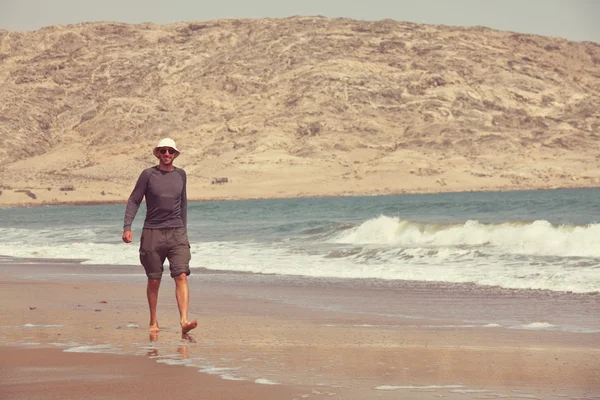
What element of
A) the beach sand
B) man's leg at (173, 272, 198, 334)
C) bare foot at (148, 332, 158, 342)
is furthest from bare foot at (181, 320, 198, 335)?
bare foot at (148, 332, 158, 342)

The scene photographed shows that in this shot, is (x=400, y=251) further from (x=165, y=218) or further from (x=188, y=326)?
(x=188, y=326)

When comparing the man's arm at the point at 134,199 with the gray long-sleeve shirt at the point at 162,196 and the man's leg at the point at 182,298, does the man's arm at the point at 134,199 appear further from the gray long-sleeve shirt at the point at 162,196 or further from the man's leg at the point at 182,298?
the man's leg at the point at 182,298

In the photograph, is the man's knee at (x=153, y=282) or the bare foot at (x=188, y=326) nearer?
the bare foot at (x=188, y=326)

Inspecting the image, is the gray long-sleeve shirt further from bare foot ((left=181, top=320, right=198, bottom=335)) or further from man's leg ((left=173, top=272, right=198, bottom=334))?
bare foot ((left=181, top=320, right=198, bottom=335))

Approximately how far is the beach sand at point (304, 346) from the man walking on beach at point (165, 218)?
0.56 metres

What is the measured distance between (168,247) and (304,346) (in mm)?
1555

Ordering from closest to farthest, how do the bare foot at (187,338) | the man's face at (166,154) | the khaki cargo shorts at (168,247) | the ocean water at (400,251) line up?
the bare foot at (187,338) < the man's face at (166,154) < the khaki cargo shorts at (168,247) < the ocean water at (400,251)

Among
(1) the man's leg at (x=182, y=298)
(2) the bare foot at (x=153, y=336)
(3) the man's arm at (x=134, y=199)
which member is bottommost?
(2) the bare foot at (x=153, y=336)

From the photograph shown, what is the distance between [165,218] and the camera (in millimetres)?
8484

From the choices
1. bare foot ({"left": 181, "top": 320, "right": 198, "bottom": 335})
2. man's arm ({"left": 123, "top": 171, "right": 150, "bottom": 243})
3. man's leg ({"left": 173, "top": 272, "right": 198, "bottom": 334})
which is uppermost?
man's arm ({"left": 123, "top": 171, "right": 150, "bottom": 243})

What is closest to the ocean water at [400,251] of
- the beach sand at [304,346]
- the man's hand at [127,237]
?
the beach sand at [304,346]

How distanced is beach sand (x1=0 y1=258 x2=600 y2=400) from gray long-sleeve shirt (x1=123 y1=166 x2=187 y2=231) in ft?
3.21

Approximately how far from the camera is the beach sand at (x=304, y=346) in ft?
19.6

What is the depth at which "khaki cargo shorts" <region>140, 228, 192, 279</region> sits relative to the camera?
8.49 metres
